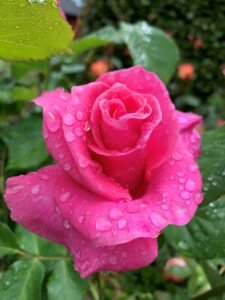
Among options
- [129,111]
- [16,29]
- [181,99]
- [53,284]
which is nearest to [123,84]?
[129,111]

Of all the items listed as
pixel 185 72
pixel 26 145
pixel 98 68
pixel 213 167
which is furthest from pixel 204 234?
pixel 185 72

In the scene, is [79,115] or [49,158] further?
[49,158]

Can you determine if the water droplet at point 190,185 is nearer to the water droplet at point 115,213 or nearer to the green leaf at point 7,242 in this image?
the water droplet at point 115,213

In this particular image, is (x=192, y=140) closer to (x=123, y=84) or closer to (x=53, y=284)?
(x=123, y=84)

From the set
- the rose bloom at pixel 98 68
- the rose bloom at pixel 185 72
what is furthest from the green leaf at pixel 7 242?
the rose bloom at pixel 185 72

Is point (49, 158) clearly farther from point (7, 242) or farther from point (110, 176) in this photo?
point (110, 176)

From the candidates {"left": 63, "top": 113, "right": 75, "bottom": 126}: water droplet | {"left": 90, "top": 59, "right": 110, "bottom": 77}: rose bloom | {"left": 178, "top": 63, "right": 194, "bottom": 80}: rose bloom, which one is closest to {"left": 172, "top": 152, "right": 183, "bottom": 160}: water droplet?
{"left": 63, "top": 113, "right": 75, "bottom": 126}: water droplet

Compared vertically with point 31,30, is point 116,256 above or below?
below
